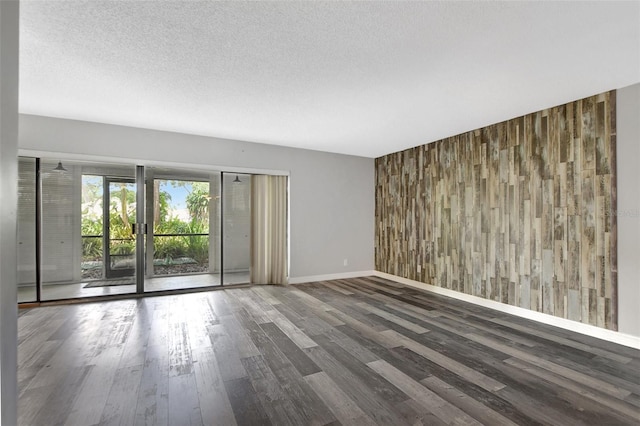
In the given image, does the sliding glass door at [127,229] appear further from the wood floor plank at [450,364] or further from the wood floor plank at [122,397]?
the wood floor plank at [450,364]

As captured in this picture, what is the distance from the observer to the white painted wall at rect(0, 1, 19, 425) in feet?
3.79

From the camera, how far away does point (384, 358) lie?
251 cm

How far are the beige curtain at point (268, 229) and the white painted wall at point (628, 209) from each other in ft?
15.0

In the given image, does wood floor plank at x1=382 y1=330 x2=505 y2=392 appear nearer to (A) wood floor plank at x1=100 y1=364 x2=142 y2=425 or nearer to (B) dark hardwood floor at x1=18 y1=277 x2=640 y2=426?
(B) dark hardwood floor at x1=18 y1=277 x2=640 y2=426

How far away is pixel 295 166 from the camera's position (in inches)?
219

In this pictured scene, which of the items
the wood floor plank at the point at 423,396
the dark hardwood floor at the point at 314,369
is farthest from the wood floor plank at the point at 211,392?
the wood floor plank at the point at 423,396

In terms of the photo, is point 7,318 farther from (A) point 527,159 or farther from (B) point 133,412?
(A) point 527,159

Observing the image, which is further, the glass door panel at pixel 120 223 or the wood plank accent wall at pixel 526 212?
the glass door panel at pixel 120 223

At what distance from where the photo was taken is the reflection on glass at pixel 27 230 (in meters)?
4.00

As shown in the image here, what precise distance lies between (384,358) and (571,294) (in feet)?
7.92

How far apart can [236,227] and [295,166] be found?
166 centimetres

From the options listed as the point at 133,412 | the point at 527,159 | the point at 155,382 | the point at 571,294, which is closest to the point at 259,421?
the point at 133,412

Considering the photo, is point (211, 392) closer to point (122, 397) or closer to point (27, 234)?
point (122, 397)

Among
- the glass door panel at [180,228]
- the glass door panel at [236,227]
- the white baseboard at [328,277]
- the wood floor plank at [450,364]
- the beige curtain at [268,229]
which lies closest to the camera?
the wood floor plank at [450,364]
